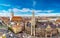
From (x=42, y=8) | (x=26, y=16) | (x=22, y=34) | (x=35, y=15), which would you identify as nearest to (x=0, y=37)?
(x=22, y=34)

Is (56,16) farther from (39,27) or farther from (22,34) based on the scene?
(22,34)

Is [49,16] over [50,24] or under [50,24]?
over

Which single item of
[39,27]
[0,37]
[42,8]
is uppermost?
[42,8]

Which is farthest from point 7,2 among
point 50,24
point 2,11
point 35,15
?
point 50,24

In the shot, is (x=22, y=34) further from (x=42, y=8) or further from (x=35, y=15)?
(x=42, y=8)

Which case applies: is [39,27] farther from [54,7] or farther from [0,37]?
[0,37]

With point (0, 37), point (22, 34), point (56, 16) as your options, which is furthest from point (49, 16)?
point (0, 37)

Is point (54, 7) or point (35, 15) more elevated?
point (54, 7)

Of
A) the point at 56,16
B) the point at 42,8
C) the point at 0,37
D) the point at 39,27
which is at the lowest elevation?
the point at 0,37
